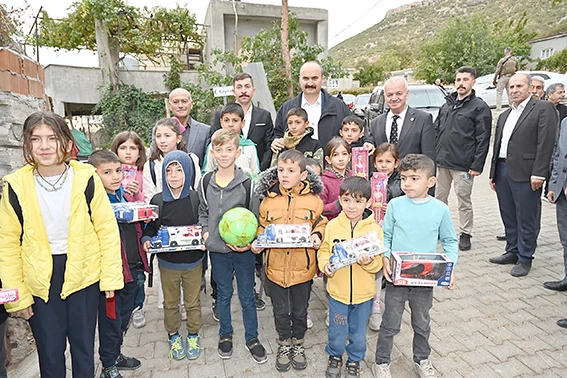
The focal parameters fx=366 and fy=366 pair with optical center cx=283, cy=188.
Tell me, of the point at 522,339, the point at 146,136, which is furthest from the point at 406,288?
the point at 146,136

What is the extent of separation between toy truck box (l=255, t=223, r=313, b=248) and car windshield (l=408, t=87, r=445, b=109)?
962cm

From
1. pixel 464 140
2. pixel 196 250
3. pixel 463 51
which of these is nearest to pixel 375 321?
pixel 196 250

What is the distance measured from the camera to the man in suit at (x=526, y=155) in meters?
4.53

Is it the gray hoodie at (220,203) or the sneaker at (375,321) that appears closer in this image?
the gray hoodie at (220,203)

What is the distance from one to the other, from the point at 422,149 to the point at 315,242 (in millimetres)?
1892

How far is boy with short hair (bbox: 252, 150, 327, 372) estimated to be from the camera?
2965 millimetres

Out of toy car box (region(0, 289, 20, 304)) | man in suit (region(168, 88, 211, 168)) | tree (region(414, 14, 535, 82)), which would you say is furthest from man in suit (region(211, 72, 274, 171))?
tree (region(414, 14, 535, 82))

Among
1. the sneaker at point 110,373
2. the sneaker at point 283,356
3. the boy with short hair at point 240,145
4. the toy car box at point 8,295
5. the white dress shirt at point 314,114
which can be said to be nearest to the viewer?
the toy car box at point 8,295

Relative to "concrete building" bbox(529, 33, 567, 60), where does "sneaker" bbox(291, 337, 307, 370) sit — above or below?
below

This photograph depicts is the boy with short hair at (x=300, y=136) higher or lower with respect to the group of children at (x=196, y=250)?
higher

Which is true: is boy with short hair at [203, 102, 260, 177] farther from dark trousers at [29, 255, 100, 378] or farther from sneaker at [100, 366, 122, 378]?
sneaker at [100, 366, 122, 378]

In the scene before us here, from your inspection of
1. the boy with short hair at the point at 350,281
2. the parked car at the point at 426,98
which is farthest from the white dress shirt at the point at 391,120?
the parked car at the point at 426,98

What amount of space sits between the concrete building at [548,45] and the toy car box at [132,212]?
39268 millimetres

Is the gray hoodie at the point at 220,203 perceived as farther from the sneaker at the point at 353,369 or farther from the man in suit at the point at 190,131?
the man in suit at the point at 190,131
